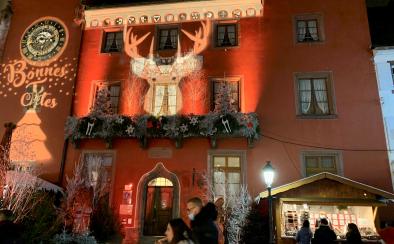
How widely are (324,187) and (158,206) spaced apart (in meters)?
6.54

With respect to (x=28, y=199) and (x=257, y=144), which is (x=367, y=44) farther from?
(x=28, y=199)

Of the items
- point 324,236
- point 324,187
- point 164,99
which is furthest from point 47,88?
point 324,236

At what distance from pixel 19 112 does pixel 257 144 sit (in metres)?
11.0

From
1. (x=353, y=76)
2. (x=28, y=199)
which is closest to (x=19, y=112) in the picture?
(x=28, y=199)

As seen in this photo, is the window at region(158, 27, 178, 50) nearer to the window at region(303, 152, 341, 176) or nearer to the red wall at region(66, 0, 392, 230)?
the red wall at region(66, 0, 392, 230)

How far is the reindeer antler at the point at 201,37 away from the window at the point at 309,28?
3944mm

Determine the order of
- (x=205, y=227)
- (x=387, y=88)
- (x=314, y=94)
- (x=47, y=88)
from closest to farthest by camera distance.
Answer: (x=205, y=227) < (x=387, y=88) < (x=314, y=94) < (x=47, y=88)

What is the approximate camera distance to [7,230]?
5762mm

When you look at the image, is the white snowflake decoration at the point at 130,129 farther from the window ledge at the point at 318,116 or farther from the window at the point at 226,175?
the window ledge at the point at 318,116

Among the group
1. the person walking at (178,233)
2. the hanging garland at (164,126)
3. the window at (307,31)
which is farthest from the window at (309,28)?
the person walking at (178,233)

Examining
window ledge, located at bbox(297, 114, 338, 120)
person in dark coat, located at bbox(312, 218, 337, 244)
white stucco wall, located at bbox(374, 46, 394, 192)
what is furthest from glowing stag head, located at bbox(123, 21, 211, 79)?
person in dark coat, located at bbox(312, 218, 337, 244)

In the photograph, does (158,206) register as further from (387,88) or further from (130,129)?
(387,88)

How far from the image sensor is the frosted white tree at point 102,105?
15.9m

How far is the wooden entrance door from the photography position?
49.3 ft
